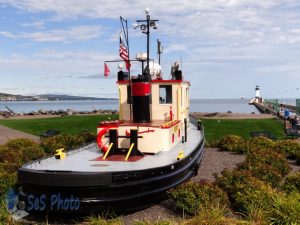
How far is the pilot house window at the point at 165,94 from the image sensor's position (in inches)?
591

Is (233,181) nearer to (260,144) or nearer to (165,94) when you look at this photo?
(165,94)

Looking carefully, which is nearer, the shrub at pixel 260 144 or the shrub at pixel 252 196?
the shrub at pixel 252 196

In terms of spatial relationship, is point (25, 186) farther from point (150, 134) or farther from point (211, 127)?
Answer: point (211, 127)

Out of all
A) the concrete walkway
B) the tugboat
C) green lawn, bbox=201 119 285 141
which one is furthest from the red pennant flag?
the concrete walkway

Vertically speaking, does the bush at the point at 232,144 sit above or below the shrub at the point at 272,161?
below

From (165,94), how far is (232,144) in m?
7.50

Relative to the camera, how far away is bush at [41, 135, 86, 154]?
1759 cm

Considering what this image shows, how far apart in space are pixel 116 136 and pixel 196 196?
11.0ft

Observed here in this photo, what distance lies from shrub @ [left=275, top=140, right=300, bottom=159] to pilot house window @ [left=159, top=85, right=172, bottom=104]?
7184mm

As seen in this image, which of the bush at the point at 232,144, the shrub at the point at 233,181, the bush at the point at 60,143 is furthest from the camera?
the bush at the point at 232,144

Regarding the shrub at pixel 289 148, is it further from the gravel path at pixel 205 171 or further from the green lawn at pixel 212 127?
the green lawn at pixel 212 127

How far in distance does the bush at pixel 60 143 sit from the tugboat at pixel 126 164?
12.7ft

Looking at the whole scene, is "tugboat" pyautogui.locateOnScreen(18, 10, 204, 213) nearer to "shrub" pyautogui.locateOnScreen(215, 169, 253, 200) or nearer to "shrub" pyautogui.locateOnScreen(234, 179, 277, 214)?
"shrub" pyautogui.locateOnScreen(215, 169, 253, 200)

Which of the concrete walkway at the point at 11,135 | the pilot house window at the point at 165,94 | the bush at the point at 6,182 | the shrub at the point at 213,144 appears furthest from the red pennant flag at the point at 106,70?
the concrete walkway at the point at 11,135
